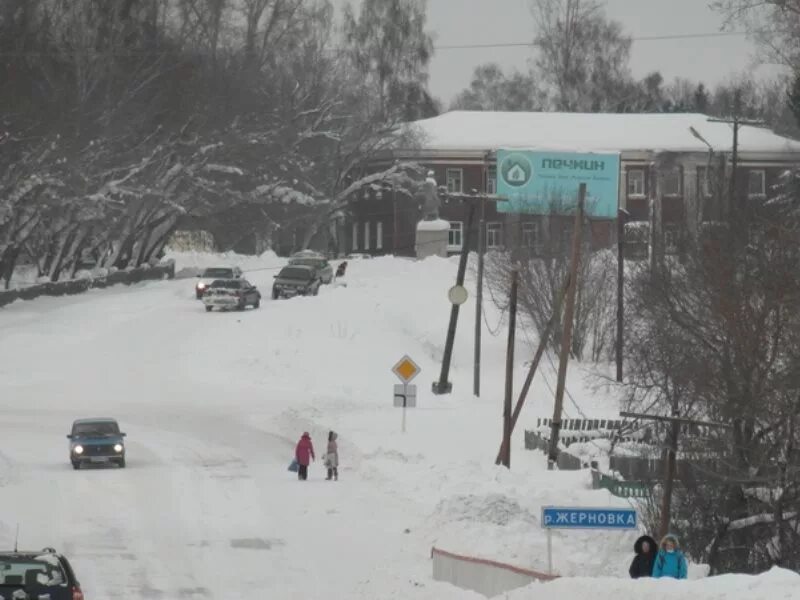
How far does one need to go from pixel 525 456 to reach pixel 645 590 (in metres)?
30.0

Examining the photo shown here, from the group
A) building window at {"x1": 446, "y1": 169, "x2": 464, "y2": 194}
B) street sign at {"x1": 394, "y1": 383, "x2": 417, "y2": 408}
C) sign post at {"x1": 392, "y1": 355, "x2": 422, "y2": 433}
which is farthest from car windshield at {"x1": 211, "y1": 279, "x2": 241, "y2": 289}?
building window at {"x1": 446, "y1": 169, "x2": 464, "y2": 194}

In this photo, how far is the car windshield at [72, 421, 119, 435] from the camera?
41.0m

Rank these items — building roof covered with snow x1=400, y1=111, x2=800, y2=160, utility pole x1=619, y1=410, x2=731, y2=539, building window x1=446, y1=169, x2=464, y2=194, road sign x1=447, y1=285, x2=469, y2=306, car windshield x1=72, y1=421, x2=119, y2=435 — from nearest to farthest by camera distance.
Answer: utility pole x1=619, y1=410, x2=731, y2=539, car windshield x1=72, y1=421, x2=119, y2=435, road sign x1=447, y1=285, x2=469, y2=306, building roof covered with snow x1=400, y1=111, x2=800, y2=160, building window x1=446, y1=169, x2=464, y2=194

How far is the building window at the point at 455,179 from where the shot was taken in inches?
4208

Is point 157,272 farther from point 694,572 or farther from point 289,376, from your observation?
point 694,572

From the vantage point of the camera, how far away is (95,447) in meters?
40.4

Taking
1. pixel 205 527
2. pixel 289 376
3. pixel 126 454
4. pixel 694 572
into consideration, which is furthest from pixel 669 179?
pixel 694 572

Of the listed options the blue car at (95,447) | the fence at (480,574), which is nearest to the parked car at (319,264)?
the blue car at (95,447)

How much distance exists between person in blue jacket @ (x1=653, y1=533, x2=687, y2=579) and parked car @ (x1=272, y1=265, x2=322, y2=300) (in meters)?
61.3

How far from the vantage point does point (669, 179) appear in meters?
106

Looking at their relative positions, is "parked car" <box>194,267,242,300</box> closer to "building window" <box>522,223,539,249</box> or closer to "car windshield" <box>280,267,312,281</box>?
"car windshield" <box>280,267,312,281</box>

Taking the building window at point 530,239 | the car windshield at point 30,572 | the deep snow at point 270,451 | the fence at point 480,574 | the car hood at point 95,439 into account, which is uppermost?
the building window at point 530,239

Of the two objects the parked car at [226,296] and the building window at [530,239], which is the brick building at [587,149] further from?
the parked car at [226,296]

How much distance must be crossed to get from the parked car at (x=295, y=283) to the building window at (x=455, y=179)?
2600cm
